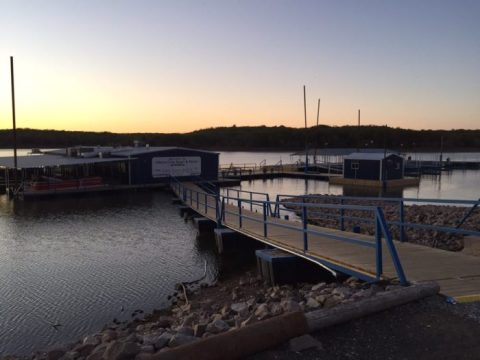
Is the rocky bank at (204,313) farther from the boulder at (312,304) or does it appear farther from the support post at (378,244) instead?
the support post at (378,244)

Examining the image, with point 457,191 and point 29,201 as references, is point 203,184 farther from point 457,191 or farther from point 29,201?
point 457,191

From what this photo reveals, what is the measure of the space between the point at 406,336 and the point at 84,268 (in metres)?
9.97

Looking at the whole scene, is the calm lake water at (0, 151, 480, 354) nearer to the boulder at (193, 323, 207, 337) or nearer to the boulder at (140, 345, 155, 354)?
the boulder at (193, 323, 207, 337)

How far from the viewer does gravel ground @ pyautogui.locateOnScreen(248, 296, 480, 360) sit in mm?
4270

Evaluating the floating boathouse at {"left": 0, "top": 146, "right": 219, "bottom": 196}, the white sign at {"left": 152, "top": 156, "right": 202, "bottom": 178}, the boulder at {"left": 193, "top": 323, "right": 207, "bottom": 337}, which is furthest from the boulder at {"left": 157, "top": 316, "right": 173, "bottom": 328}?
the white sign at {"left": 152, "top": 156, "right": 202, "bottom": 178}

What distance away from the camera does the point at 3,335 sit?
8234 mm

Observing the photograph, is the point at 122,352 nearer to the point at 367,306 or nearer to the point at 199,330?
A: the point at 199,330

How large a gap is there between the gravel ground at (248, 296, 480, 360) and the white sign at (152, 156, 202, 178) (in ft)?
99.9

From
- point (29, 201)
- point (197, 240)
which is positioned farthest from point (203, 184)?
point (197, 240)

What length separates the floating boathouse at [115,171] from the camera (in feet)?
100

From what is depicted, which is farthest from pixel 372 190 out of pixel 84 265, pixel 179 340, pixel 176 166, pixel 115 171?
pixel 179 340

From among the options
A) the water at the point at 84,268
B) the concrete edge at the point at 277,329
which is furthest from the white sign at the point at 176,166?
the concrete edge at the point at 277,329

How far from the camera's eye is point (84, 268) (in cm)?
1249

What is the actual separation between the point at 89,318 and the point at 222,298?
2756mm
